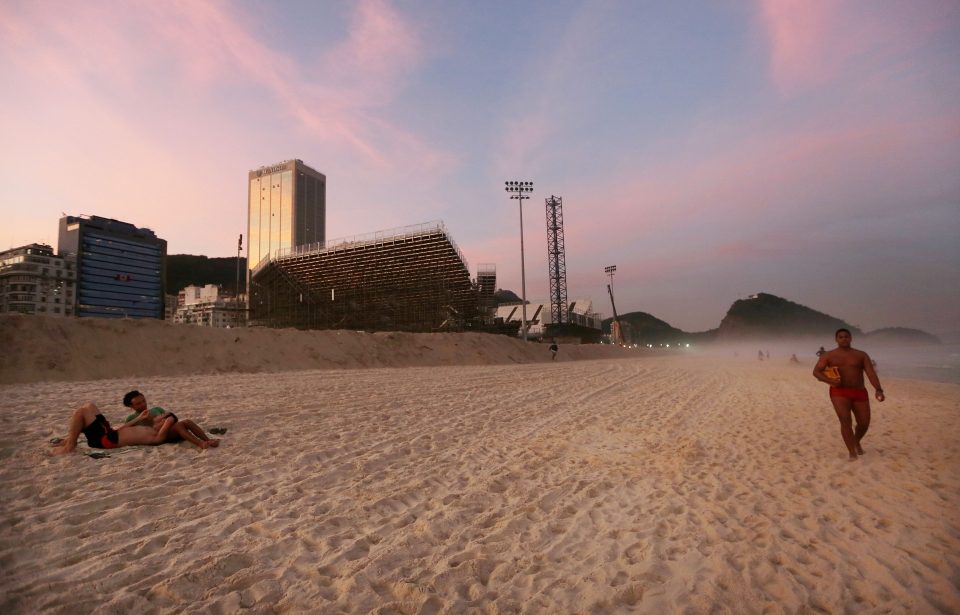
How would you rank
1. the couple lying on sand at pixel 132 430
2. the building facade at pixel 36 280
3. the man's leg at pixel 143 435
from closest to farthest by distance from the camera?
the couple lying on sand at pixel 132 430 → the man's leg at pixel 143 435 → the building facade at pixel 36 280

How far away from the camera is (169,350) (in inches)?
788

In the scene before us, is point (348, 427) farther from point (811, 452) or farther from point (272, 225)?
point (272, 225)

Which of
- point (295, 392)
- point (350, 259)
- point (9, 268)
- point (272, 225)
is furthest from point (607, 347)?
point (9, 268)

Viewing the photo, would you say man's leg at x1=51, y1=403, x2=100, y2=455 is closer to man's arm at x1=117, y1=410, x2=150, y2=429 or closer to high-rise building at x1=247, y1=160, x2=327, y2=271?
man's arm at x1=117, y1=410, x2=150, y2=429

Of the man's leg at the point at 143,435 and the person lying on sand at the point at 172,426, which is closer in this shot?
the man's leg at the point at 143,435

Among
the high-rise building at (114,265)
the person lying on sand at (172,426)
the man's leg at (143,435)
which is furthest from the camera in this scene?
the high-rise building at (114,265)

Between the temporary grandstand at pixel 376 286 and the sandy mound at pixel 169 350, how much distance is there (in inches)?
879

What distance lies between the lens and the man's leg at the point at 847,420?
6.43 metres

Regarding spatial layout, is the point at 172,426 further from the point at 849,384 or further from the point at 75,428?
the point at 849,384

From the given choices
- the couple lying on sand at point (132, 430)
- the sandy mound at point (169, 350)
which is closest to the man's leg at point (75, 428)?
the couple lying on sand at point (132, 430)

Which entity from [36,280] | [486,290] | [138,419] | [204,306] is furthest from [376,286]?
[204,306]

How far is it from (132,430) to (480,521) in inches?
211

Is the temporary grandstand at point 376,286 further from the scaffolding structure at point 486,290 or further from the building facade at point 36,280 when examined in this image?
the building facade at point 36,280

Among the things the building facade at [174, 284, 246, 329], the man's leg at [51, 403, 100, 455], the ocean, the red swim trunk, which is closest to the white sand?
the man's leg at [51, 403, 100, 455]
